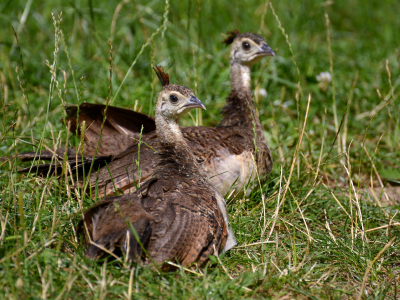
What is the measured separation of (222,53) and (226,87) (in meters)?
0.49

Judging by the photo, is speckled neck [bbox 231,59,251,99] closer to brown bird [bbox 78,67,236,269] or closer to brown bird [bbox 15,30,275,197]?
brown bird [bbox 15,30,275,197]

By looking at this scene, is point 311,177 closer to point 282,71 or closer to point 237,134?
point 237,134

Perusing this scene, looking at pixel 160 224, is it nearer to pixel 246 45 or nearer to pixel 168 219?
pixel 168 219

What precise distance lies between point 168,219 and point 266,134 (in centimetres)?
251

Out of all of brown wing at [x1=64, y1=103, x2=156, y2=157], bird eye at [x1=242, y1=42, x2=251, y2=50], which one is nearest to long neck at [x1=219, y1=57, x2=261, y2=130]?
bird eye at [x1=242, y1=42, x2=251, y2=50]

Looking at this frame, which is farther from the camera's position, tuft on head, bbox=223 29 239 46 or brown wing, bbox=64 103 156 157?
tuft on head, bbox=223 29 239 46

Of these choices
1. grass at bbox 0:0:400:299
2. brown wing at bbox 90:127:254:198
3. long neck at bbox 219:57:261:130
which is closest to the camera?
grass at bbox 0:0:400:299

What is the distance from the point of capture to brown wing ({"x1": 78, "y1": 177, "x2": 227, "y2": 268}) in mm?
2447

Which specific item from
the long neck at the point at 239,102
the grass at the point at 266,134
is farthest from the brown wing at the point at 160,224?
the long neck at the point at 239,102

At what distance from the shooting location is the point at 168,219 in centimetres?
262

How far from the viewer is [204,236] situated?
267 centimetres

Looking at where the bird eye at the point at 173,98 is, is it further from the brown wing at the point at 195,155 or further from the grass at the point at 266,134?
the grass at the point at 266,134

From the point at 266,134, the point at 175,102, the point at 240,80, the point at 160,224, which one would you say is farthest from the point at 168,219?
the point at 266,134

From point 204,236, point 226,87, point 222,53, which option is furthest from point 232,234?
point 222,53
